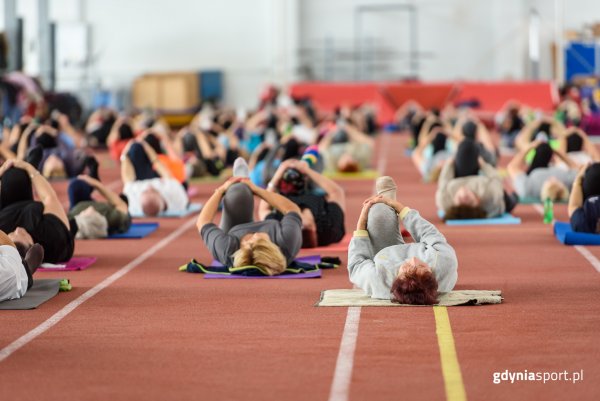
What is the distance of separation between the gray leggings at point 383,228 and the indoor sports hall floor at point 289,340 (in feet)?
1.65

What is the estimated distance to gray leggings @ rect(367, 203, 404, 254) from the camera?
793 cm

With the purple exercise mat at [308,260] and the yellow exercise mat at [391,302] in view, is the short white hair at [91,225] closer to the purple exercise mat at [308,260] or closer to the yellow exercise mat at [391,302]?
the purple exercise mat at [308,260]

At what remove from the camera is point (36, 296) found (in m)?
8.30

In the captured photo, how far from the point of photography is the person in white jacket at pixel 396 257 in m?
7.71

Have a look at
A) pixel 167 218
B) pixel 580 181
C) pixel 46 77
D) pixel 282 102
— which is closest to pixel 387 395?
pixel 580 181

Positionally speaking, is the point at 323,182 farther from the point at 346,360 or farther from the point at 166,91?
the point at 166,91

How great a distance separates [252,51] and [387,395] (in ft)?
112

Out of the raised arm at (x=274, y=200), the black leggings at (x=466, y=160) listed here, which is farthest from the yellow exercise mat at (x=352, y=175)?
the raised arm at (x=274, y=200)

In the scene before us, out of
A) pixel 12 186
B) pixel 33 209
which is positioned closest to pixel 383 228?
pixel 33 209

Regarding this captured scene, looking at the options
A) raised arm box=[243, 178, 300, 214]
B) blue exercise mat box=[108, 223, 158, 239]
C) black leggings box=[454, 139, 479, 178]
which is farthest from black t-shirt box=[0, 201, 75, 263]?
black leggings box=[454, 139, 479, 178]

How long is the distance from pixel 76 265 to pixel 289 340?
3.41m

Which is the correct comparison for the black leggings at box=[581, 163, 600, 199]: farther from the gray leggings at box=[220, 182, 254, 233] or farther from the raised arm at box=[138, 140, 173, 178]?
the raised arm at box=[138, 140, 173, 178]

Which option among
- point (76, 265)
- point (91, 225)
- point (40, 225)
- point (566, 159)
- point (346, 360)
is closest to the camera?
point (346, 360)

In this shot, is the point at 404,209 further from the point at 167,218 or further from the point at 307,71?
the point at 307,71
